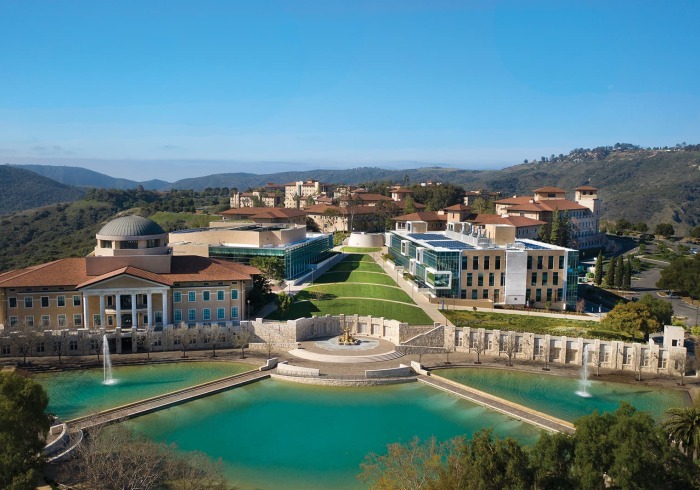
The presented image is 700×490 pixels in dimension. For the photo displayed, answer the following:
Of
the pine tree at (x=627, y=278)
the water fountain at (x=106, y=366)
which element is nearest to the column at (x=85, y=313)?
the water fountain at (x=106, y=366)

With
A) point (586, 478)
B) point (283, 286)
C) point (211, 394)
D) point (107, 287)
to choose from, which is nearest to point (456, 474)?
point (586, 478)

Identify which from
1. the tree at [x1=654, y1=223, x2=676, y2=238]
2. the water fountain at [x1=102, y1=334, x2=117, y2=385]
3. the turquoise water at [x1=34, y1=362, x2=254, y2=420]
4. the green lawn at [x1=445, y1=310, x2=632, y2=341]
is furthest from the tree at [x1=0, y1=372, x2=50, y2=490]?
the tree at [x1=654, y1=223, x2=676, y2=238]

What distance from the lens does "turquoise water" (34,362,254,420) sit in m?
34.4

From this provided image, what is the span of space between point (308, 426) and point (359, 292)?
28016 millimetres

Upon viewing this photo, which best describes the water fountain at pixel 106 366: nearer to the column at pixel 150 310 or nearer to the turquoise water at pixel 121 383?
the turquoise water at pixel 121 383

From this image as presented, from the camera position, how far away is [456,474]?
2097 cm

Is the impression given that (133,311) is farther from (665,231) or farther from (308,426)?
(665,231)

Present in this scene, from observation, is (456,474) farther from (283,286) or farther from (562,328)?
(283,286)

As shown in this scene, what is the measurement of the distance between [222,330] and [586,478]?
105 feet

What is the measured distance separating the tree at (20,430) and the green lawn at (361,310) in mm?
26995

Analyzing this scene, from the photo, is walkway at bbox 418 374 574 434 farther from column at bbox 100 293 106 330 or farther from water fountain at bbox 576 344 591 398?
column at bbox 100 293 106 330

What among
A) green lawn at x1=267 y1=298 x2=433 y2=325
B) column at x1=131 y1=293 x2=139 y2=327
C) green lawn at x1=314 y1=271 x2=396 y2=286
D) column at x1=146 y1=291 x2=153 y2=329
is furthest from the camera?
green lawn at x1=314 y1=271 x2=396 y2=286

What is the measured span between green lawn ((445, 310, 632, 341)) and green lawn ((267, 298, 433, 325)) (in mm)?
3083

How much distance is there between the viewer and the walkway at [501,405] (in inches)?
1270
